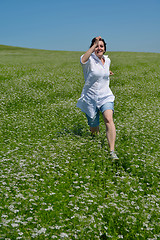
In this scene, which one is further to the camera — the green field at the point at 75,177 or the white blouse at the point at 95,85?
the white blouse at the point at 95,85

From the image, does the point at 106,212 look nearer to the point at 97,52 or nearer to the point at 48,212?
the point at 48,212

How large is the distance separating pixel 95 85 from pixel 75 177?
2884 mm

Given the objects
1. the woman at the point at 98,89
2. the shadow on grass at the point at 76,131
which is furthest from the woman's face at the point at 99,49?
the shadow on grass at the point at 76,131

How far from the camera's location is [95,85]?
27.2 ft

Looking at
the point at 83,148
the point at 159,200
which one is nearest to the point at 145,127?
the point at 83,148

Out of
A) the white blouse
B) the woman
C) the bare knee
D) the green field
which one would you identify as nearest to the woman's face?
the woman

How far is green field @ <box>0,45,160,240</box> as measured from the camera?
4.77 meters

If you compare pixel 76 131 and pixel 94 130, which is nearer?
pixel 94 130

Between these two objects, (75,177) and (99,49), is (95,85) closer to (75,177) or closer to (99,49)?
(99,49)

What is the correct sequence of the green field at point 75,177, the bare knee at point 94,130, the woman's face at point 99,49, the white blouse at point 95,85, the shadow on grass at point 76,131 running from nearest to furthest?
the green field at point 75,177, the woman's face at point 99,49, the white blouse at point 95,85, the bare knee at point 94,130, the shadow on grass at point 76,131

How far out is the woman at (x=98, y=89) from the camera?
800cm

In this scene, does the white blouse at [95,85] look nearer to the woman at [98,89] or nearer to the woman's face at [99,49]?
the woman at [98,89]

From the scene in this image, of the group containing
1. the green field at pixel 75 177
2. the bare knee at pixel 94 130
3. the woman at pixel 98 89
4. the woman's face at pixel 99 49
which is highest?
the woman's face at pixel 99 49

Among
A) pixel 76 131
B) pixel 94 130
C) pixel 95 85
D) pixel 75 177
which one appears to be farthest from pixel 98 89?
pixel 75 177
